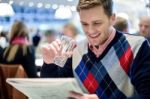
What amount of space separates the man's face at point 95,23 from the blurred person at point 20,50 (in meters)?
→ 2.38

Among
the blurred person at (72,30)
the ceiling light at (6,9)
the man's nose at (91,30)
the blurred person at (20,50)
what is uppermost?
the man's nose at (91,30)

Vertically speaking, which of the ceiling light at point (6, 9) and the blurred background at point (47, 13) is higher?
→ the ceiling light at point (6, 9)

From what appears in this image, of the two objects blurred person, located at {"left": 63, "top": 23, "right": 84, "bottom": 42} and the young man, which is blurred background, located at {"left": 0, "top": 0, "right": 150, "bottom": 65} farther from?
the young man

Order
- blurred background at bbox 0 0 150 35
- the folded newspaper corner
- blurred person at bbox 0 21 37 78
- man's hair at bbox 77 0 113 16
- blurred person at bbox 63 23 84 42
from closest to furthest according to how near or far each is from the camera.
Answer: the folded newspaper corner → man's hair at bbox 77 0 113 16 → blurred person at bbox 0 21 37 78 → blurred background at bbox 0 0 150 35 → blurred person at bbox 63 23 84 42

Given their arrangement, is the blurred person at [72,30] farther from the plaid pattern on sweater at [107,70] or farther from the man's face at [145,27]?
the plaid pattern on sweater at [107,70]

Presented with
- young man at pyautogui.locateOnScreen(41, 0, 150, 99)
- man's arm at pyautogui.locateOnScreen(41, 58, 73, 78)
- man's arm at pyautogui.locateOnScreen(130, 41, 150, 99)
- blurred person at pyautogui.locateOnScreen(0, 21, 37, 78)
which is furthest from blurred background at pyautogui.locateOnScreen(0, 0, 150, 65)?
man's arm at pyautogui.locateOnScreen(130, 41, 150, 99)

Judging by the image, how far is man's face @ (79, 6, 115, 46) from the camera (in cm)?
140

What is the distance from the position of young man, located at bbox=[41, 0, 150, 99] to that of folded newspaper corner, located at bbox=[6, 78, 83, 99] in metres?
0.05

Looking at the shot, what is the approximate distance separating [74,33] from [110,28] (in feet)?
12.3

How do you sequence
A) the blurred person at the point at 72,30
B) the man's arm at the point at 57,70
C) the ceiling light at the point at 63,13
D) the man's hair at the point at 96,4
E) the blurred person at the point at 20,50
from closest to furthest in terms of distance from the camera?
1. the man's hair at the point at 96,4
2. the man's arm at the point at 57,70
3. the blurred person at the point at 20,50
4. the ceiling light at the point at 63,13
5. the blurred person at the point at 72,30

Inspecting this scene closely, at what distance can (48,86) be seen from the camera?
1.29m

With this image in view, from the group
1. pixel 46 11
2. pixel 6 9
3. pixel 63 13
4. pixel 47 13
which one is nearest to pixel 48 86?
pixel 6 9

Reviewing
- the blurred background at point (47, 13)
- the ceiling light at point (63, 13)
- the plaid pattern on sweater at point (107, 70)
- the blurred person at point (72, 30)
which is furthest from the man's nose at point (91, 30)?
the blurred person at point (72, 30)

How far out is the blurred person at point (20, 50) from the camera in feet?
12.3
